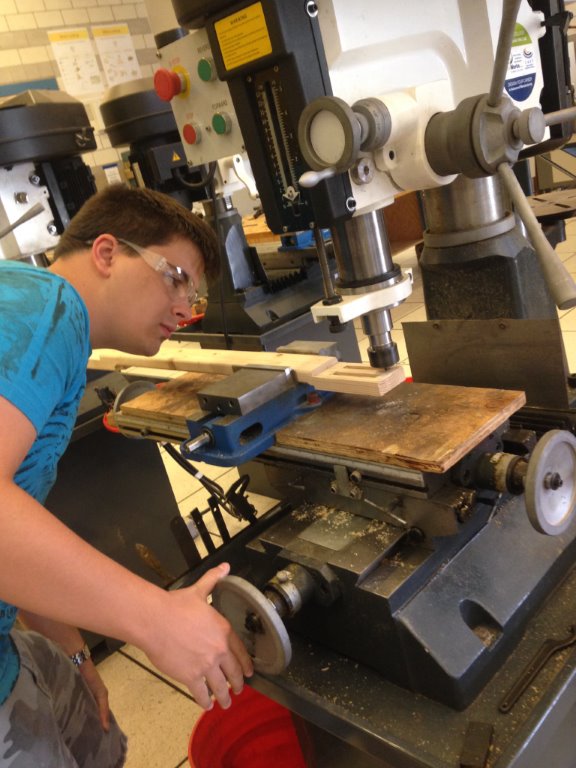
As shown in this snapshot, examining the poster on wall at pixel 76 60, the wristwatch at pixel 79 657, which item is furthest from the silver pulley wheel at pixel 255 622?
the poster on wall at pixel 76 60

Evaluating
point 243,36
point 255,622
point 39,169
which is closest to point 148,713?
point 255,622

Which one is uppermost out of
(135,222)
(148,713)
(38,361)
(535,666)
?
(135,222)

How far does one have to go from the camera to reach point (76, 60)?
15.5ft

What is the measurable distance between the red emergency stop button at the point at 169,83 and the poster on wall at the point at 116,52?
14.2ft

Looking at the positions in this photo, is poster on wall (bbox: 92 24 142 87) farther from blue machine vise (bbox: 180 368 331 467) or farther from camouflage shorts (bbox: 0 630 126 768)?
camouflage shorts (bbox: 0 630 126 768)

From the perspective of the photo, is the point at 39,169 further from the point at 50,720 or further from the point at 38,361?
the point at 50,720

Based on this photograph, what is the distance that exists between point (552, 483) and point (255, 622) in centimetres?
41

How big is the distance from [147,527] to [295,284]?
90 cm

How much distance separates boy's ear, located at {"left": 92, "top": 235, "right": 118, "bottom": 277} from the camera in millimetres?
1063

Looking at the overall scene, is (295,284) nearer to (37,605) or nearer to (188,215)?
(188,215)

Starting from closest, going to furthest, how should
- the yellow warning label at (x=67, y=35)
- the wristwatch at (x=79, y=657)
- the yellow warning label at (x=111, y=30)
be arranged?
the wristwatch at (x=79, y=657)
the yellow warning label at (x=67, y=35)
the yellow warning label at (x=111, y=30)

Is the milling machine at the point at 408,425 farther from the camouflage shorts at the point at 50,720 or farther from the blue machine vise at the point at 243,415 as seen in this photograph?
the camouflage shorts at the point at 50,720

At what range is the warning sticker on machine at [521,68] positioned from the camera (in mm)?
1112

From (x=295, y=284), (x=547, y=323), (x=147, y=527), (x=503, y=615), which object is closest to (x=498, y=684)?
(x=503, y=615)
